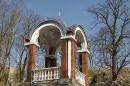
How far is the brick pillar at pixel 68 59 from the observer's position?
49.9ft

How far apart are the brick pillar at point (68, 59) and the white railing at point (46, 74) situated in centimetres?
49

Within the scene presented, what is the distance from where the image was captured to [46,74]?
627 inches

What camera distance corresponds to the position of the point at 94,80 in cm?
3550

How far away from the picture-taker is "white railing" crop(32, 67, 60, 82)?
15619 mm

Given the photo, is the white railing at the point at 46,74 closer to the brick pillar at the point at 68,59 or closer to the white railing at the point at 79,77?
the brick pillar at the point at 68,59

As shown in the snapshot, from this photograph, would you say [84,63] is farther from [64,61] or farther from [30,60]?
[30,60]

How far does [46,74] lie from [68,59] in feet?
5.34

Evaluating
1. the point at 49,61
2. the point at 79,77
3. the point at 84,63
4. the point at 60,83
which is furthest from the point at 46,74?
the point at 84,63

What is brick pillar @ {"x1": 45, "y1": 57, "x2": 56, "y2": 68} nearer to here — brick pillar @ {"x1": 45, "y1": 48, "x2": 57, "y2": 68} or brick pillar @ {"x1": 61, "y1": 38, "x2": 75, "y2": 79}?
brick pillar @ {"x1": 45, "y1": 48, "x2": 57, "y2": 68}

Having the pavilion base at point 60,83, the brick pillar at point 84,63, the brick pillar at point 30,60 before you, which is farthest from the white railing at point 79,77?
the brick pillar at point 30,60

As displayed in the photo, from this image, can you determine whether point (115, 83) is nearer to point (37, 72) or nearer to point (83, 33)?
point (83, 33)

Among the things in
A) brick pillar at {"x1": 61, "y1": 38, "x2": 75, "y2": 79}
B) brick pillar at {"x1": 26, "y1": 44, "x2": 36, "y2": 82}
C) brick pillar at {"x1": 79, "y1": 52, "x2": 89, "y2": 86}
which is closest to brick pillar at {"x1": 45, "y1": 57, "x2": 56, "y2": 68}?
brick pillar at {"x1": 79, "y1": 52, "x2": 89, "y2": 86}

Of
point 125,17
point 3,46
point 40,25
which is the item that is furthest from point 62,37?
point 125,17

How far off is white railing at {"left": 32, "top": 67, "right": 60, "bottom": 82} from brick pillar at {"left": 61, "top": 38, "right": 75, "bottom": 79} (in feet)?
1.60
